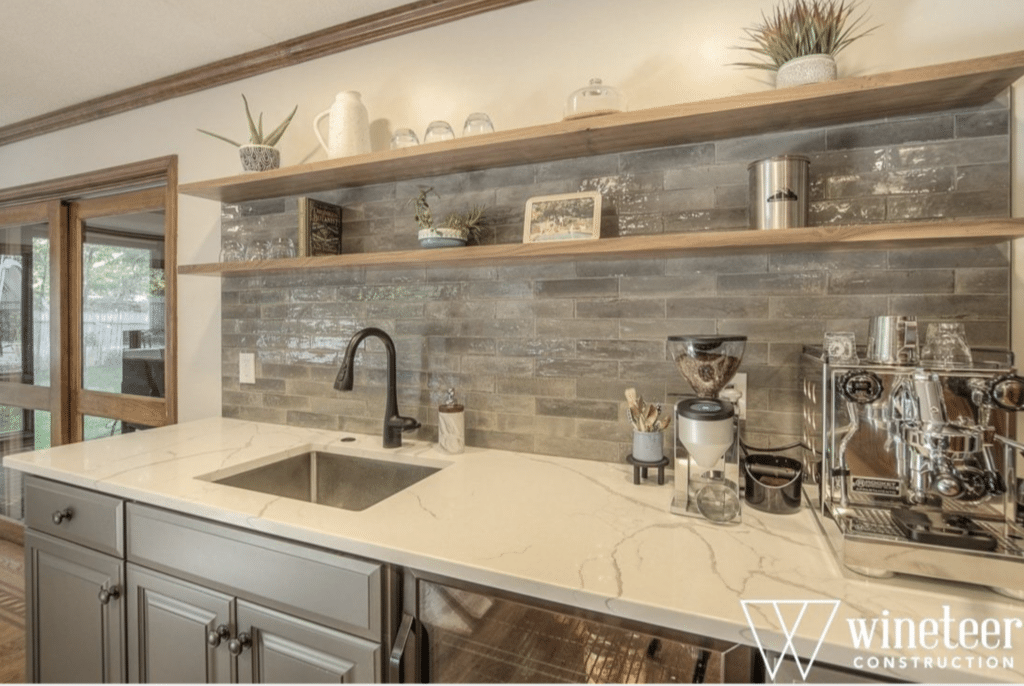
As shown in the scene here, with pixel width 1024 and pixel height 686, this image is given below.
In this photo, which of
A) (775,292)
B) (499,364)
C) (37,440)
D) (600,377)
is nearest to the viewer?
(775,292)

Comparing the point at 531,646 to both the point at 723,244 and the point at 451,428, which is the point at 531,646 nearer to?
the point at 451,428

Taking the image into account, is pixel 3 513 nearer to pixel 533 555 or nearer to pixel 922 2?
pixel 533 555

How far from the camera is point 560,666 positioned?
86 centimetres

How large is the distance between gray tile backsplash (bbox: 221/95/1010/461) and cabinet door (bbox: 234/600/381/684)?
30.1 inches

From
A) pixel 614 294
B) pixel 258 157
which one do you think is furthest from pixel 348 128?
pixel 614 294

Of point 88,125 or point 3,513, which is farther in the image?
point 3,513

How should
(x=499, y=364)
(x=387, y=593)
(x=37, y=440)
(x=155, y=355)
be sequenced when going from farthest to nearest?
(x=37, y=440), (x=155, y=355), (x=499, y=364), (x=387, y=593)

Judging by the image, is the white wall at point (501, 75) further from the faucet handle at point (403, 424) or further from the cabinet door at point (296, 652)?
the cabinet door at point (296, 652)

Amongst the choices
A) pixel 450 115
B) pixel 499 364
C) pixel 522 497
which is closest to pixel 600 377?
pixel 499 364

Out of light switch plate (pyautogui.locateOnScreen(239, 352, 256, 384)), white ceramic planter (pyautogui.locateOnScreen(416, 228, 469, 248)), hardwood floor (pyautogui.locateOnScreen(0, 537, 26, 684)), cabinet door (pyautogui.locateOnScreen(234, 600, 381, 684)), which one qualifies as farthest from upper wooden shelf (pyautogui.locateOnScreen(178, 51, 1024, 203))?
hardwood floor (pyautogui.locateOnScreen(0, 537, 26, 684))

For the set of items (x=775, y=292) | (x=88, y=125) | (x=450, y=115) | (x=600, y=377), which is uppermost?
(x=88, y=125)

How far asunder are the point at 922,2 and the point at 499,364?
1449 mm

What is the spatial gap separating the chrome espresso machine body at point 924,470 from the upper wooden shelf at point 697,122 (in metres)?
0.57

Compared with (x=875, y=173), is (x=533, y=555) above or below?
below
